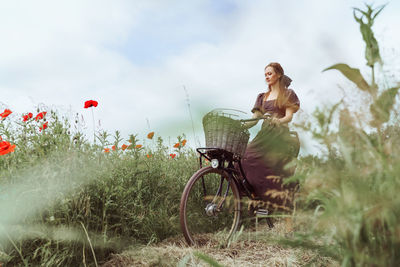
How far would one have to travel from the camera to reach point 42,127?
3.40 m

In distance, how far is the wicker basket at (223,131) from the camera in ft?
11.1

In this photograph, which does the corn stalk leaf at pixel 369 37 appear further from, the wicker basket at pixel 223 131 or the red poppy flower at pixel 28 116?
the red poppy flower at pixel 28 116

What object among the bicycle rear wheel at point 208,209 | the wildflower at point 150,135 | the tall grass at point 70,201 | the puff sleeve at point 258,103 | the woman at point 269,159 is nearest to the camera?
the tall grass at point 70,201

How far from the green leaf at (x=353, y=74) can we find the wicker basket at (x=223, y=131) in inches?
72.7

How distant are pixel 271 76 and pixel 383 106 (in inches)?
109

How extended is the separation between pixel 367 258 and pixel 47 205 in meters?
2.22

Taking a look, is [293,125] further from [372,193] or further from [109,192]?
[109,192]

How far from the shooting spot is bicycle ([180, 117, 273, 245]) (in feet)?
11.0

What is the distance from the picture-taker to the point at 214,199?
338 centimetres

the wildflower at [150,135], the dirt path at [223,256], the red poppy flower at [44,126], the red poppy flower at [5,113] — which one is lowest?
the dirt path at [223,256]

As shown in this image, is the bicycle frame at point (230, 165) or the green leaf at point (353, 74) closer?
the green leaf at point (353, 74)

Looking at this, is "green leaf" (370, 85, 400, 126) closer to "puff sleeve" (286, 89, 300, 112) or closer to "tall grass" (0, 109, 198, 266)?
"tall grass" (0, 109, 198, 266)

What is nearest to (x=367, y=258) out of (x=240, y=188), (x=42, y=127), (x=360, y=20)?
(x=360, y=20)

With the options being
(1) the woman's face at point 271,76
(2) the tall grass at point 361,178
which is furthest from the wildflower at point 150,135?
(2) the tall grass at point 361,178
